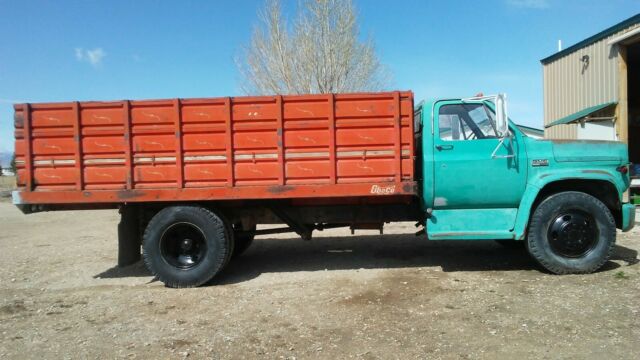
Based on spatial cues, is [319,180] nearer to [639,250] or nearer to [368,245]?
[368,245]

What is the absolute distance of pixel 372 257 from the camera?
687 centimetres

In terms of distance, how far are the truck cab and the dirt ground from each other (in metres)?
0.50

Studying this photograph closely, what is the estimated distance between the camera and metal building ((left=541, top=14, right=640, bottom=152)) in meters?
11.5

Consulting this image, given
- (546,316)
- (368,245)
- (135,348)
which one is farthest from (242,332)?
(368,245)

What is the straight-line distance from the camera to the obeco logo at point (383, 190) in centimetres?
538

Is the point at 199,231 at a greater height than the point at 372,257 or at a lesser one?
greater

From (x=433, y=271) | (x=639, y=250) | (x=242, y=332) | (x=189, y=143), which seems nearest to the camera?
(x=242, y=332)

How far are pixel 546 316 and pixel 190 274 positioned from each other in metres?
4.02

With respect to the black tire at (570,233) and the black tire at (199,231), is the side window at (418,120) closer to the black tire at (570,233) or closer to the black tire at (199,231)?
the black tire at (570,233)

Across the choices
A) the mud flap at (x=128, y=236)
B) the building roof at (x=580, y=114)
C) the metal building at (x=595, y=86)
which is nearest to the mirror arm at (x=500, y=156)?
the mud flap at (x=128, y=236)

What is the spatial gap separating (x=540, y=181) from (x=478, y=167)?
757 millimetres

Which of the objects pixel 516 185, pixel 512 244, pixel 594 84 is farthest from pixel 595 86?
pixel 516 185

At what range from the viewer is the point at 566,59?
13773 millimetres

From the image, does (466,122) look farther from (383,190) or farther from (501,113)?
(383,190)
